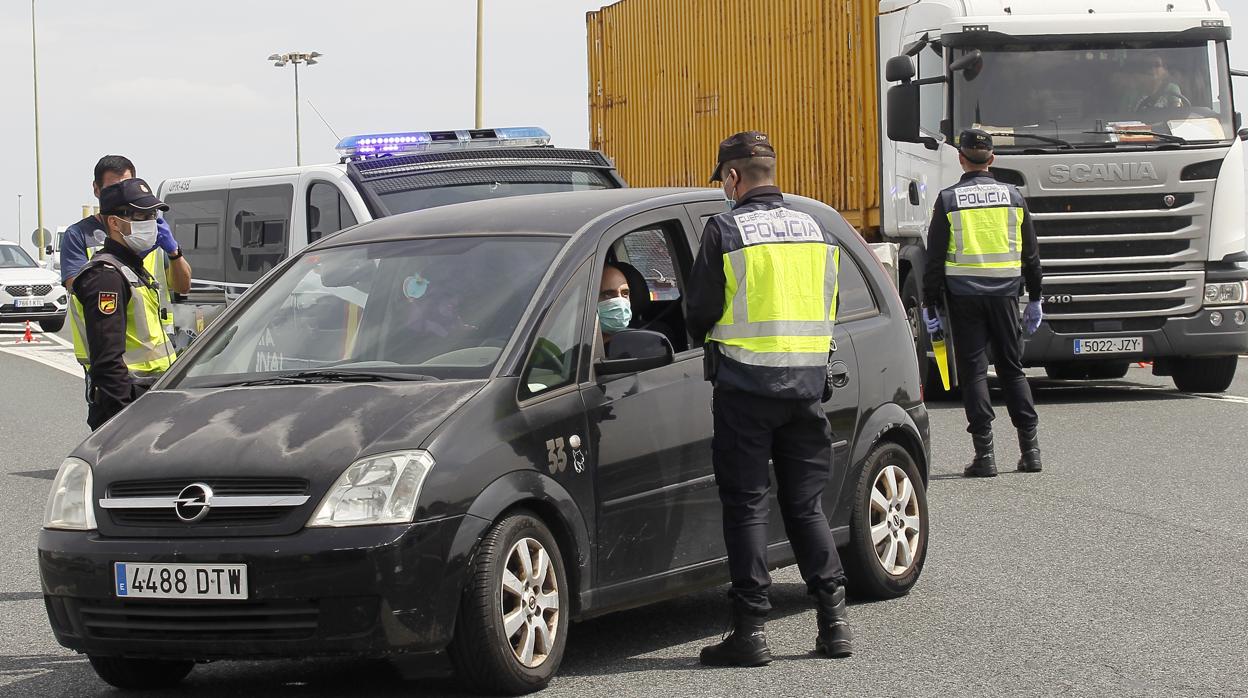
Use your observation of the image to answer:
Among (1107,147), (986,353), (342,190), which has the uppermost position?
(1107,147)

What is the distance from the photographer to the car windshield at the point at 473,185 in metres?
12.4

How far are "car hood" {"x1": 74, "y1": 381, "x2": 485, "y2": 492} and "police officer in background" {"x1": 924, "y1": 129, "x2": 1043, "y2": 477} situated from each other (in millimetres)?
5898

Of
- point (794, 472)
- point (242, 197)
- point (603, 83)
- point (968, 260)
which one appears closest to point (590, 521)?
point (794, 472)

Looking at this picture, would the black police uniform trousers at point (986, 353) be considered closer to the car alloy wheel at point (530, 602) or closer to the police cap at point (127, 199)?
the police cap at point (127, 199)

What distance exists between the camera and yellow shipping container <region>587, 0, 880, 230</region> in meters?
17.2

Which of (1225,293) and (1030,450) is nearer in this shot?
(1030,450)

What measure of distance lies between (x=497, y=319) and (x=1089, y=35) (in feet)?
31.6

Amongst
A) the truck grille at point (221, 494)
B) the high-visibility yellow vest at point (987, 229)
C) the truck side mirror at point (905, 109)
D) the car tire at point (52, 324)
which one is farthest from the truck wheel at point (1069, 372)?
the car tire at point (52, 324)

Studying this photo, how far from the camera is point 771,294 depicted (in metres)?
6.18

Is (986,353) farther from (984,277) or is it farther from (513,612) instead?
(513,612)

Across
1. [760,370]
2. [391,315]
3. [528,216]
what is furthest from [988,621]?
[391,315]

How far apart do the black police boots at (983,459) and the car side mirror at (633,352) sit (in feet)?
17.1

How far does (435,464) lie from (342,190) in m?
7.27

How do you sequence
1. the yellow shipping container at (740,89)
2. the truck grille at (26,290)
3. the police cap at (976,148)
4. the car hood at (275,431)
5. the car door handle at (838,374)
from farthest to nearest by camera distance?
the truck grille at (26,290) < the yellow shipping container at (740,89) < the police cap at (976,148) < the car door handle at (838,374) < the car hood at (275,431)
